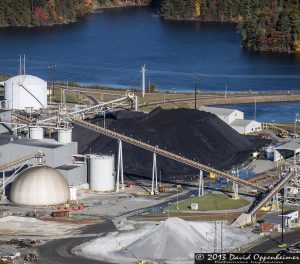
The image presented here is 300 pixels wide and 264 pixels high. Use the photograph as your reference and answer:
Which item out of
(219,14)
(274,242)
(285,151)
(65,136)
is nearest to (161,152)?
(65,136)

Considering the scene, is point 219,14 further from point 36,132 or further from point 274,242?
point 274,242

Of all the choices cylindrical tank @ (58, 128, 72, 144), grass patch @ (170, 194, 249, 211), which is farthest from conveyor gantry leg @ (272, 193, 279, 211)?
cylindrical tank @ (58, 128, 72, 144)

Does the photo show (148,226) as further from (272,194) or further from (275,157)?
(275,157)

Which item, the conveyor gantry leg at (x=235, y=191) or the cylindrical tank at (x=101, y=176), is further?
the cylindrical tank at (x=101, y=176)

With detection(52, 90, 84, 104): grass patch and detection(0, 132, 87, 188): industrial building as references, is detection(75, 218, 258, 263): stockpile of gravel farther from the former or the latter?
detection(52, 90, 84, 104): grass patch

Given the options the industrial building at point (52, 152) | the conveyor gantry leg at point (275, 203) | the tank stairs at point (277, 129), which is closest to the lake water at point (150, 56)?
the tank stairs at point (277, 129)

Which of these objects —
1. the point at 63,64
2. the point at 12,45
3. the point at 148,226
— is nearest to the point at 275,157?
the point at 148,226

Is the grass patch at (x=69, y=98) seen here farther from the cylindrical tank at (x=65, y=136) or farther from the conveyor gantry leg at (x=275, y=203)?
the conveyor gantry leg at (x=275, y=203)

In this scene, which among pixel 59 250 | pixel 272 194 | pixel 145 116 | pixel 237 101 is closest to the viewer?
pixel 59 250
